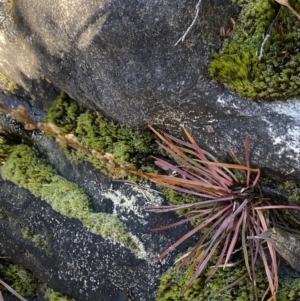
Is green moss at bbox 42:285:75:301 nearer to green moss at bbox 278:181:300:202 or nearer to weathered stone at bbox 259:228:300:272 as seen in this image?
weathered stone at bbox 259:228:300:272

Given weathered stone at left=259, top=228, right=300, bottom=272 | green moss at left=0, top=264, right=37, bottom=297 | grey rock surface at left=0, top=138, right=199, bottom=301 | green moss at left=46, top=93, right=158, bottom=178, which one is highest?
weathered stone at left=259, top=228, right=300, bottom=272

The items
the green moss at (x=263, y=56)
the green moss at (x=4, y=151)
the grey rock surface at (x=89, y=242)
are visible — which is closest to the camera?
the green moss at (x=263, y=56)

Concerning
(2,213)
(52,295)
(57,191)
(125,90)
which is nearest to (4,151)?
(2,213)

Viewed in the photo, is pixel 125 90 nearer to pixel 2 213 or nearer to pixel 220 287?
pixel 220 287

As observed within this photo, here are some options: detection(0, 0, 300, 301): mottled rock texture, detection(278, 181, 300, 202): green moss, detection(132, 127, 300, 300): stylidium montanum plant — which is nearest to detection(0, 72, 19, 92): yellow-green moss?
detection(0, 0, 300, 301): mottled rock texture

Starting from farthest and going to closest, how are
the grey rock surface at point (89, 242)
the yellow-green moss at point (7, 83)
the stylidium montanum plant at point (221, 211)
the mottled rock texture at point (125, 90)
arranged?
the yellow-green moss at point (7, 83) → the grey rock surface at point (89, 242) → the stylidium montanum plant at point (221, 211) → the mottled rock texture at point (125, 90)

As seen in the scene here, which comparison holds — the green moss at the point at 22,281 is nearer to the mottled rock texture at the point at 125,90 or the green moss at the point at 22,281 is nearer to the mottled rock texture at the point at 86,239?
the mottled rock texture at the point at 86,239

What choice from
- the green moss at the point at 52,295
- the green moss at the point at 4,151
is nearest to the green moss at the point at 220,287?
the green moss at the point at 52,295
